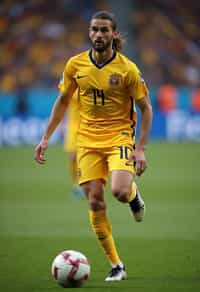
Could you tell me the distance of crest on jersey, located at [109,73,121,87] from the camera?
310 inches

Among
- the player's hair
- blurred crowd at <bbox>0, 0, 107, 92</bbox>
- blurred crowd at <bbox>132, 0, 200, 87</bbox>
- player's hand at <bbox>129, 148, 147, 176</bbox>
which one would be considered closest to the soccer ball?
player's hand at <bbox>129, 148, 147, 176</bbox>

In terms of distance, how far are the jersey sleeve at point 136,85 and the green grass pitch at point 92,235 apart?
159 centimetres

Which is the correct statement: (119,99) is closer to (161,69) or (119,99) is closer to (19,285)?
(19,285)

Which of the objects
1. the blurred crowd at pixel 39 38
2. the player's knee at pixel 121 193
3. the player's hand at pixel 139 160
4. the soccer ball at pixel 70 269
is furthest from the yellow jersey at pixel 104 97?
the blurred crowd at pixel 39 38

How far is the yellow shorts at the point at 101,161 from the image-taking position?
25.7 ft

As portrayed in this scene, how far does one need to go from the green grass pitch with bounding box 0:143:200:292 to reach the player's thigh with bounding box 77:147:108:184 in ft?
2.91

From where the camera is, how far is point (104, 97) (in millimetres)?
7992

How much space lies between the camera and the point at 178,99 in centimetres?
2625

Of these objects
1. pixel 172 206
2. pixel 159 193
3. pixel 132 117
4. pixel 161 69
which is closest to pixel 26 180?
pixel 159 193

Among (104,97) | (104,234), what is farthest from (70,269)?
(104,97)

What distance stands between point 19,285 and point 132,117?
1.84 m

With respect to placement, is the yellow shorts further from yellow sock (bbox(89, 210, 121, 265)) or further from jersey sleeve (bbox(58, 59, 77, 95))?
jersey sleeve (bbox(58, 59, 77, 95))

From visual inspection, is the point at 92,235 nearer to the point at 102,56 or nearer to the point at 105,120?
the point at 105,120

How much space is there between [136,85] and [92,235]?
12.3 ft
